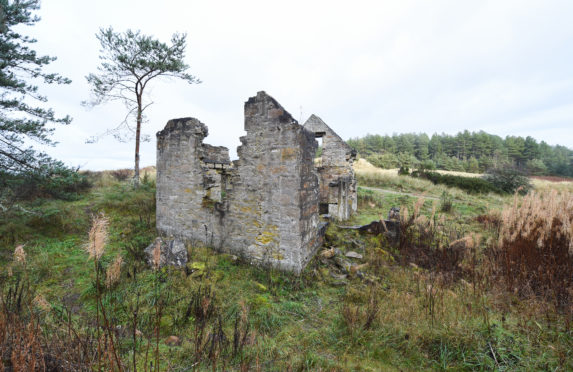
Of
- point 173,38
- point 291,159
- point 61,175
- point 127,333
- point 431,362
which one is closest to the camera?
point 431,362

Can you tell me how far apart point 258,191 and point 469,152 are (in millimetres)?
73983

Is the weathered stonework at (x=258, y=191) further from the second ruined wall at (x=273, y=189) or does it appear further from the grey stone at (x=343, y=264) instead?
the grey stone at (x=343, y=264)

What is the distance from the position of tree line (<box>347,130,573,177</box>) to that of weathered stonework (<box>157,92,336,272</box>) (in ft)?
141

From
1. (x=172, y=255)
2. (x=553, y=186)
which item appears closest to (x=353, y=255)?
(x=172, y=255)

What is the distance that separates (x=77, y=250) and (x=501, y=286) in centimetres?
1049

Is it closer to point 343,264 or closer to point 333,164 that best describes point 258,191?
point 343,264

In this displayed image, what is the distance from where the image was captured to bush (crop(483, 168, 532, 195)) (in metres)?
23.6

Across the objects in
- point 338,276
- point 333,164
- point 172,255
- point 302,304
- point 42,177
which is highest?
point 333,164

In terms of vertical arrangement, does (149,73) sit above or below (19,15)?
above

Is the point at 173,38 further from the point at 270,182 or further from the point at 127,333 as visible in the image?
the point at 127,333

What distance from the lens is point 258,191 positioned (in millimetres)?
6223

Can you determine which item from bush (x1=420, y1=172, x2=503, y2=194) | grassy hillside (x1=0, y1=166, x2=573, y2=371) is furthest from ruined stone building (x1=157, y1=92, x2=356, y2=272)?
bush (x1=420, y1=172, x2=503, y2=194)

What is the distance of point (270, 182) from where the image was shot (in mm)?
6070

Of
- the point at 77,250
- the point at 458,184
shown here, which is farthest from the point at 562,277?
the point at 458,184
